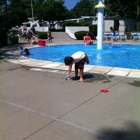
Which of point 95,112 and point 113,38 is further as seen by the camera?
point 113,38

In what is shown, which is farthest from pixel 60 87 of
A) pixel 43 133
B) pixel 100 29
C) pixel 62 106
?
pixel 100 29

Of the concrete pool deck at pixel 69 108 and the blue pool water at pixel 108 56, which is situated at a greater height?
the blue pool water at pixel 108 56

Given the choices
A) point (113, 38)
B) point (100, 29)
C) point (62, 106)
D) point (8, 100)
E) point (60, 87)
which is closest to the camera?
point (62, 106)

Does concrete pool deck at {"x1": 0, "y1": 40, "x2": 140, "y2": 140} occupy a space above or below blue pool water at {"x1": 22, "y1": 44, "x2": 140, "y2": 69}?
below

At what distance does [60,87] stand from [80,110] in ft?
5.54

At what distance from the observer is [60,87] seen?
565 centimetres

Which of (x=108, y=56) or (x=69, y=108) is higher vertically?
(x=108, y=56)

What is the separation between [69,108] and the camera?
4.20m

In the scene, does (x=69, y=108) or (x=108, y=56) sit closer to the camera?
(x=69, y=108)

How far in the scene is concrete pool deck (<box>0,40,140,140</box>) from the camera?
10.6ft

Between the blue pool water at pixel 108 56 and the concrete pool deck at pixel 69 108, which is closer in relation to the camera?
the concrete pool deck at pixel 69 108

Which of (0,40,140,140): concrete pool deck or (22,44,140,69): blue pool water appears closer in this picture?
(0,40,140,140): concrete pool deck

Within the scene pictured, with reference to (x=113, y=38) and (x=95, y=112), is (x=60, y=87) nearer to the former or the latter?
(x=95, y=112)

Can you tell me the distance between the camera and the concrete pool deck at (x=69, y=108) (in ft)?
10.6
